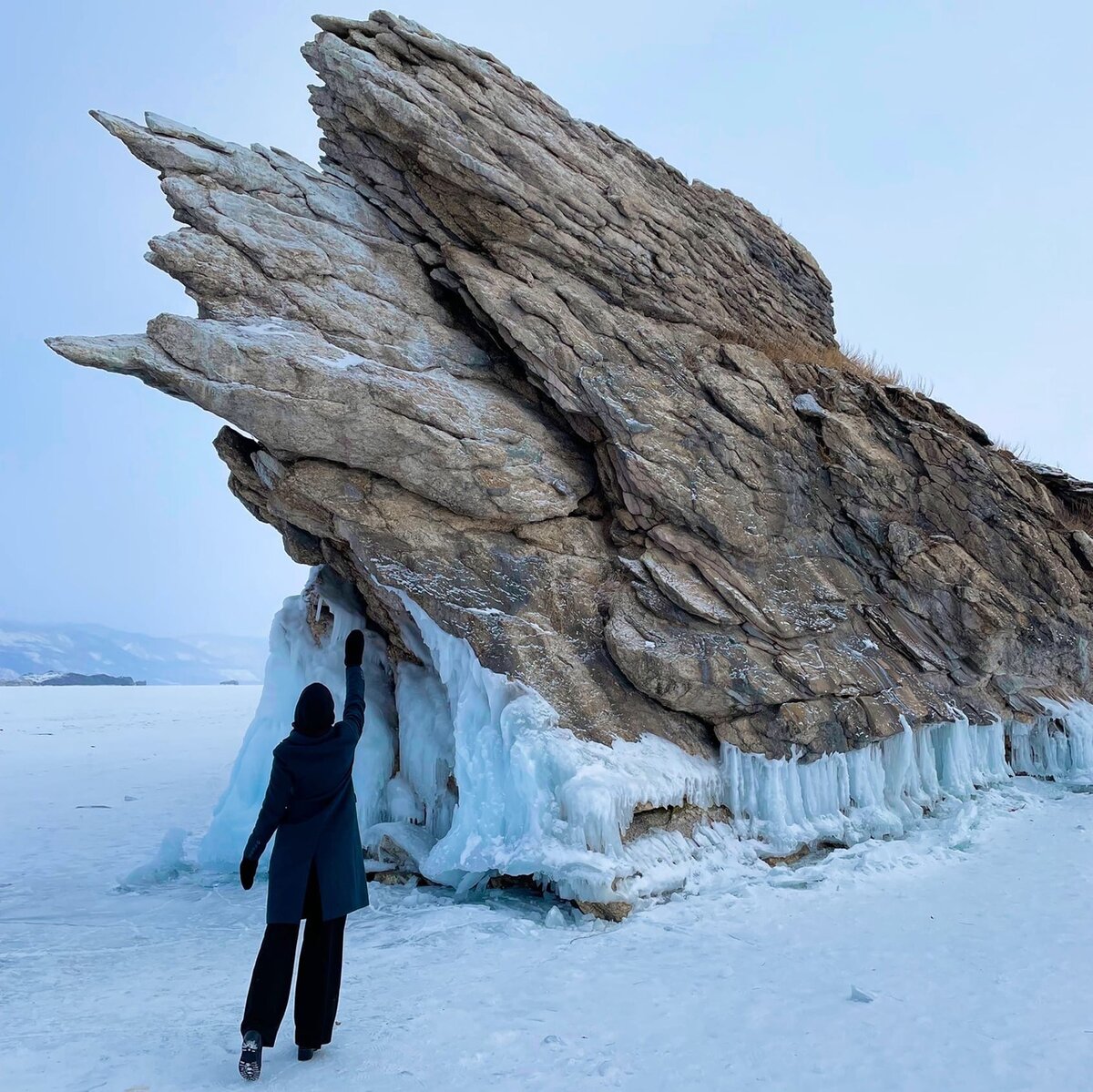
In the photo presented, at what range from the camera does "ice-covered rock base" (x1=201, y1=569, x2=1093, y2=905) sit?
310 inches

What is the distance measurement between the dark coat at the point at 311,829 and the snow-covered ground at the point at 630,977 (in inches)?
35.1

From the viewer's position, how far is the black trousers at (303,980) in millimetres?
4305

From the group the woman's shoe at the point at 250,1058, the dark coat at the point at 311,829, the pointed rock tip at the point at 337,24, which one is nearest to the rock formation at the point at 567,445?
the pointed rock tip at the point at 337,24

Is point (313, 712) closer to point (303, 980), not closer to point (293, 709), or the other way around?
point (303, 980)

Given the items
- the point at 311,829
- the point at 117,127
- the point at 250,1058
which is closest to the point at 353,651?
the point at 311,829

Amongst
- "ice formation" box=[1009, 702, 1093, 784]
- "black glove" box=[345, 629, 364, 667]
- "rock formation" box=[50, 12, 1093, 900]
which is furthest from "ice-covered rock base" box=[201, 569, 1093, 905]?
"black glove" box=[345, 629, 364, 667]

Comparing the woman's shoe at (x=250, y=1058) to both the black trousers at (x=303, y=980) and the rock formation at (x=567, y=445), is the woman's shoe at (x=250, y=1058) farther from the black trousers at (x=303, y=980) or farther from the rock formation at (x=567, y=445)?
the rock formation at (x=567, y=445)

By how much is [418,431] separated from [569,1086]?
704cm

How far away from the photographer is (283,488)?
966cm

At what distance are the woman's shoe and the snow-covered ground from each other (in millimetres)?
71

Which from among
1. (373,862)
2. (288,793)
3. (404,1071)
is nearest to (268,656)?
(373,862)

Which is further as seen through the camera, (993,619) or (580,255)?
(580,255)

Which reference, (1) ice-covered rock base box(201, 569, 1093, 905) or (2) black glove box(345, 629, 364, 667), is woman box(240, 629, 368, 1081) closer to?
(2) black glove box(345, 629, 364, 667)

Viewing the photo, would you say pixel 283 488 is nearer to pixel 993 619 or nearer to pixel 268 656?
pixel 268 656
